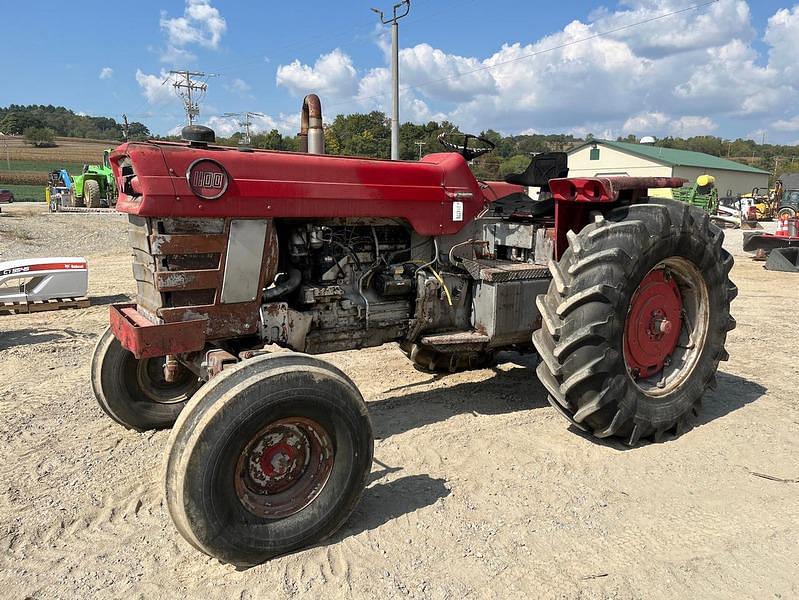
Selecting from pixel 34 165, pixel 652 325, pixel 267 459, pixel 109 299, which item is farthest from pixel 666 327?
pixel 34 165

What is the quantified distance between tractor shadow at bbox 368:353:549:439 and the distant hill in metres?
76.8

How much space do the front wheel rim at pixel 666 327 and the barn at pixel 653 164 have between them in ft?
123

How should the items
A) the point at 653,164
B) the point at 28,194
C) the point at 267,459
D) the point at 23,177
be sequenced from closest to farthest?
the point at 267,459, the point at 28,194, the point at 653,164, the point at 23,177

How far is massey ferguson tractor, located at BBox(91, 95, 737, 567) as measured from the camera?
9.02ft

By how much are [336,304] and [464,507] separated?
58.0 inches

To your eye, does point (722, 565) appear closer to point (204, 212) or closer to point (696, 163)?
point (204, 212)

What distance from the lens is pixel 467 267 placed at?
170 inches

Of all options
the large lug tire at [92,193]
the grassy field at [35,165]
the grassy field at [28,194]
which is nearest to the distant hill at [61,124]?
the grassy field at [35,165]

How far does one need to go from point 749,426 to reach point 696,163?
42.9 meters

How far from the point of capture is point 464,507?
3225mm

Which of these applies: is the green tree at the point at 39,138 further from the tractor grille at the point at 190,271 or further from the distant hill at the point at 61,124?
the tractor grille at the point at 190,271

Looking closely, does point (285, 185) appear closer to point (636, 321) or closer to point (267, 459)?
point (267, 459)

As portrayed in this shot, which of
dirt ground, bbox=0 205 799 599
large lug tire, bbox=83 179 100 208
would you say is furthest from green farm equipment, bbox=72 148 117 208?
dirt ground, bbox=0 205 799 599

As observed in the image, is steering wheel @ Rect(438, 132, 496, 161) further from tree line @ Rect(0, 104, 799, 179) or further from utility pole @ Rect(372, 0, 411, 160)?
utility pole @ Rect(372, 0, 411, 160)
